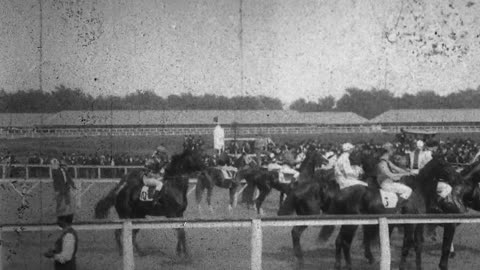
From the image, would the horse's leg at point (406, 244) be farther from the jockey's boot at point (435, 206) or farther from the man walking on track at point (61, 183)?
the man walking on track at point (61, 183)

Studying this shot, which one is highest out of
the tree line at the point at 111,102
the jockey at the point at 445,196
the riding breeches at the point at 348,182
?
the tree line at the point at 111,102

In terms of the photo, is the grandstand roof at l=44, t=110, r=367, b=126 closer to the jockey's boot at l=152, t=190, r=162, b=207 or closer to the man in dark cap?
the jockey's boot at l=152, t=190, r=162, b=207

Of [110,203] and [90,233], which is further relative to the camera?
[90,233]

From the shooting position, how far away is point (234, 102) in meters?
30.1

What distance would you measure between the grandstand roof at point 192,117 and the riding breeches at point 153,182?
302cm

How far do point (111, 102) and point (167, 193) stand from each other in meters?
6.29

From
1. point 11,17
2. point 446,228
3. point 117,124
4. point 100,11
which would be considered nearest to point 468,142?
point 117,124

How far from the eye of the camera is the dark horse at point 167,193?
9.29 metres

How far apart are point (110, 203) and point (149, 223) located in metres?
4.06

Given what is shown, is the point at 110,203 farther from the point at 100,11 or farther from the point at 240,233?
the point at 100,11

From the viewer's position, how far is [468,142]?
22.5 meters

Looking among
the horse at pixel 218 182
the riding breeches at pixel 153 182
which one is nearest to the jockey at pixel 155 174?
the riding breeches at pixel 153 182

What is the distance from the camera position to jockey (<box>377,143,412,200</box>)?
8.02 meters

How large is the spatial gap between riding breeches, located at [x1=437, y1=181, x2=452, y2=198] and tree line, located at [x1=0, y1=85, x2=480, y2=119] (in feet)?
29.4
